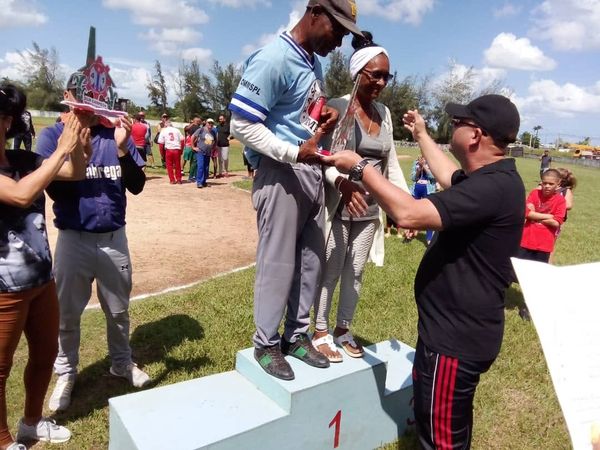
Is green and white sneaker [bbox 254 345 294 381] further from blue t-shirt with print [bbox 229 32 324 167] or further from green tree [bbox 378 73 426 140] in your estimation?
green tree [bbox 378 73 426 140]

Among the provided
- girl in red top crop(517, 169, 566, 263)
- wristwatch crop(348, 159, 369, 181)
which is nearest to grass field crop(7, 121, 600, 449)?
girl in red top crop(517, 169, 566, 263)

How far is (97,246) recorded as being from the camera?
319 cm

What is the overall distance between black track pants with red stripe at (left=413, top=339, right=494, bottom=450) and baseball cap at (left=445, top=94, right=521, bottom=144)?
108 centimetres

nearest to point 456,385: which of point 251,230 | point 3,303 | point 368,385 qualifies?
point 368,385

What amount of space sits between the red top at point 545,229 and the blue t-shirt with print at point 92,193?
4719mm

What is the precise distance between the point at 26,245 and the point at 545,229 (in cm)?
549

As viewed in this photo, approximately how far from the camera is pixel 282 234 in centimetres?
258

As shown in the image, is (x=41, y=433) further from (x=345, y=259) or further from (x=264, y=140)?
(x=264, y=140)

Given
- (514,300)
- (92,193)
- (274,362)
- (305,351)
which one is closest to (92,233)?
(92,193)

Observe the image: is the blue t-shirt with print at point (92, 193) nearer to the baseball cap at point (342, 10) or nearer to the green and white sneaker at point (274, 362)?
the green and white sneaker at point (274, 362)

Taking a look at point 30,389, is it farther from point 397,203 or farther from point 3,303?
point 397,203

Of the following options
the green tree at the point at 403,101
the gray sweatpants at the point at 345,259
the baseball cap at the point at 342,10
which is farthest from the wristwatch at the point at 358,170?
the green tree at the point at 403,101

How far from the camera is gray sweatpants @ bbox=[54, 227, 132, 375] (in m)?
3.14

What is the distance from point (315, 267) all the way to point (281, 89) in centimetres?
111
